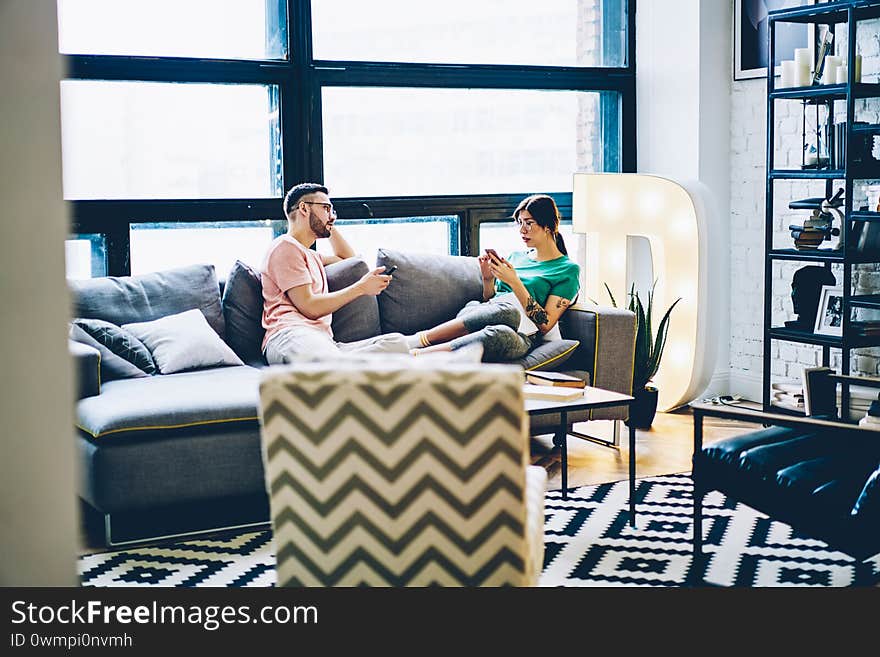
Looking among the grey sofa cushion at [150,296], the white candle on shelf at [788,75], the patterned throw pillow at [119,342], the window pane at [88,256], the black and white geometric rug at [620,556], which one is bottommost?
the black and white geometric rug at [620,556]

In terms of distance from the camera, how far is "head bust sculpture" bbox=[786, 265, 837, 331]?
5453 mm

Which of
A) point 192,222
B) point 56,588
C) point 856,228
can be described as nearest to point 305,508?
point 56,588

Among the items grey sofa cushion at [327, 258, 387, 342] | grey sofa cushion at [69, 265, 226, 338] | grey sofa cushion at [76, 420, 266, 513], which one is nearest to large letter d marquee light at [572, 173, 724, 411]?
grey sofa cushion at [327, 258, 387, 342]

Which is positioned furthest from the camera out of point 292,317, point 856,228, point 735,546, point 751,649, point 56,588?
point 856,228

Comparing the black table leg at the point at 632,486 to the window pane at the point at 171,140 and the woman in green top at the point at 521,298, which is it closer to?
the woman in green top at the point at 521,298

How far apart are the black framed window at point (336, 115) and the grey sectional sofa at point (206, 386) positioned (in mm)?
611

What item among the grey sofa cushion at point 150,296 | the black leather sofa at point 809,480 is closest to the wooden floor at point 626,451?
the black leather sofa at point 809,480

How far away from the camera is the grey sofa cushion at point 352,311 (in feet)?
16.4

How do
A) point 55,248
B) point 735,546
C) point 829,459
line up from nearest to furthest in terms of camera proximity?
1. point 55,248
2. point 829,459
3. point 735,546

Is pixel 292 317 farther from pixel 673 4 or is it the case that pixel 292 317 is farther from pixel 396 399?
pixel 673 4

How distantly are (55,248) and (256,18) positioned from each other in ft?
11.9

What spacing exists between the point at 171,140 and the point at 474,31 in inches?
68.5

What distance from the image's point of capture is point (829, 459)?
126 inches

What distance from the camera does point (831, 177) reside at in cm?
520
